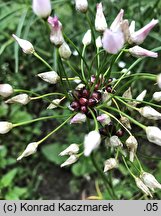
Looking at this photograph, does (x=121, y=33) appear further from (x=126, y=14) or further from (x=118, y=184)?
(x=118, y=184)

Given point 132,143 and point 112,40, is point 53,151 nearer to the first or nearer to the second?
point 132,143

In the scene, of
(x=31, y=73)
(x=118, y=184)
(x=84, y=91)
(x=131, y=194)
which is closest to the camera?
(x=84, y=91)

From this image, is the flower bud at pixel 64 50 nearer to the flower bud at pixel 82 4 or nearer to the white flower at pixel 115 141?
the flower bud at pixel 82 4

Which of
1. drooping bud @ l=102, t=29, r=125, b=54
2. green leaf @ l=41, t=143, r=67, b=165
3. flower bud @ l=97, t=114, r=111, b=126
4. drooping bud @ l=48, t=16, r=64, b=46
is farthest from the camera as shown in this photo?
green leaf @ l=41, t=143, r=67, b=165

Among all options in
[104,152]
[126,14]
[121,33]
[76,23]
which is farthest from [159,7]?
[121,33]

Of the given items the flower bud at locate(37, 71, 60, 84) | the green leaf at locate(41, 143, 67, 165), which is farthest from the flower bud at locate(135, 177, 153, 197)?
the green leaf at locate(41, 143, 67, 165)

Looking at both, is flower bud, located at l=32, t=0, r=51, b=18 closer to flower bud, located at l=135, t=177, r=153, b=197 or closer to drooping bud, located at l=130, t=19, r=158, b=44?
drooping bud, located at l=130, t=19, r=158, b=44

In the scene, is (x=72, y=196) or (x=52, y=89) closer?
(x=72, y=196)

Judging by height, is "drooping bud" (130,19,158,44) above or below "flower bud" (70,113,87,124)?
above
